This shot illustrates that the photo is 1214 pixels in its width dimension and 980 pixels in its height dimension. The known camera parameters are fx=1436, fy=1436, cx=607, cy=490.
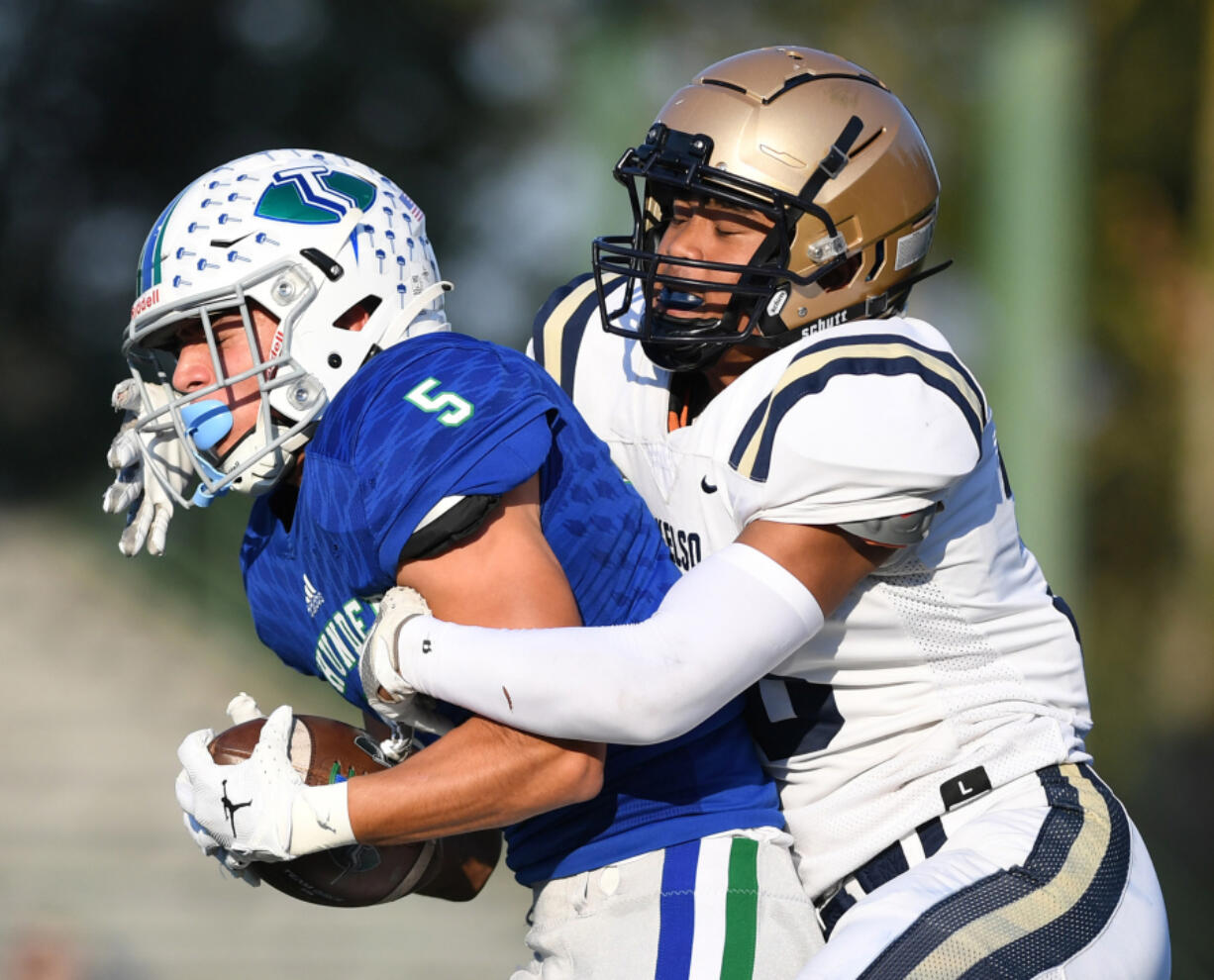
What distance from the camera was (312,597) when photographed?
2.23 metres

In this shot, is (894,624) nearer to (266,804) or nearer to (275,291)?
(266,804)

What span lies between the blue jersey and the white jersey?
0.11m

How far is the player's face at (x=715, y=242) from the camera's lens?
247 centimetres

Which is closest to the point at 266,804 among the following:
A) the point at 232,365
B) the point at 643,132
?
the point at 232,365

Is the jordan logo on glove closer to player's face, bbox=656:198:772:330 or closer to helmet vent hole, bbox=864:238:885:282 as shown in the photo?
player's face, bbox=656:198:772:330

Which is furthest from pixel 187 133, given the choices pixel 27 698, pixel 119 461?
pixel 119 461

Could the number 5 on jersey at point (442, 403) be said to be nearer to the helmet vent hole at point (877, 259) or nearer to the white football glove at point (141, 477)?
the white football glove at point (141, 477)

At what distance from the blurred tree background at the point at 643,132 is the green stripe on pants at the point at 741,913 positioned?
158 inches

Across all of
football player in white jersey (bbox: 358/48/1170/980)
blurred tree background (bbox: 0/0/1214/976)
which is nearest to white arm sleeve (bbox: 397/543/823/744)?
football player in white jersey (bbox: 358/48/1170/980)

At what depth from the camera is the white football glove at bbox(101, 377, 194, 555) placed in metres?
2.51

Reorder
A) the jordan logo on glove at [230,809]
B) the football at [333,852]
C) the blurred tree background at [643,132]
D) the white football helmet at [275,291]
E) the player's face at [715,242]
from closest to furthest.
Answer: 1. the jordan logo on glove at [230,809]
2. the football at [333,852]
3. the white football helmet at [275,291]
4. the player's face at [715,242]
5. the blurred tree background at [643,132]

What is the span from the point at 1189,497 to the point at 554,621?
5385mm

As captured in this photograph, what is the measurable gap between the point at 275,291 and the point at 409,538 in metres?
0.65

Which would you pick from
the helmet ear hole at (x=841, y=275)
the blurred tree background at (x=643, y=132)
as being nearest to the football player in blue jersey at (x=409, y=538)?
the helmet ear hole at (x=841, y=275)
